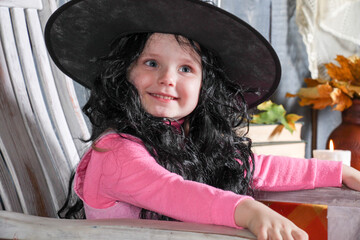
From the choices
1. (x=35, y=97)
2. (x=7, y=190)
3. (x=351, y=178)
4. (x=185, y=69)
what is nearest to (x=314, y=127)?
(x=351, y=178)

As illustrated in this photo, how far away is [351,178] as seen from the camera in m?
0.83

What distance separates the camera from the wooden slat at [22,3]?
852mm

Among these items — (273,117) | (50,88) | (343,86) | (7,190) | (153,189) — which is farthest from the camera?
(273,117)

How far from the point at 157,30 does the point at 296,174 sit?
0.38m

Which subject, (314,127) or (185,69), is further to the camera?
(314,127)

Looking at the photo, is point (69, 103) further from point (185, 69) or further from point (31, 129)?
point (185, 69)

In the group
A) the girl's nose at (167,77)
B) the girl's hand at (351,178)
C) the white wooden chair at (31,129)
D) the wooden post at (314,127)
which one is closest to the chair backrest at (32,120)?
the white wooden chair at (31,129)

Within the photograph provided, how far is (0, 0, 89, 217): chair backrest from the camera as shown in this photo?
0.75 m

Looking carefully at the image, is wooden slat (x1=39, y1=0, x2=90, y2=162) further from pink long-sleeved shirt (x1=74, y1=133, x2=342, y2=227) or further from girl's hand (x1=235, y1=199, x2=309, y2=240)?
girl's hand (x1=235, y1=199, x2=309, y2=240)

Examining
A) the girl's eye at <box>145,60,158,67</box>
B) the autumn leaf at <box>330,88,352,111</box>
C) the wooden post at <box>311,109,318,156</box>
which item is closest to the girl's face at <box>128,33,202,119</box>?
the girl's eye at <box>145,60,158,67</box>

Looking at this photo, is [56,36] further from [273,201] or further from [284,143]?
[284,143]

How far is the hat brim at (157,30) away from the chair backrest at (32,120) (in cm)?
7

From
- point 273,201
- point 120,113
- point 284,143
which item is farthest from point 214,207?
point 284,143

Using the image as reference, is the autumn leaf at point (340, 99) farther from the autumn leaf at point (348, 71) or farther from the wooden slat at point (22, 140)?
the wooden slat at point (22, 140)
